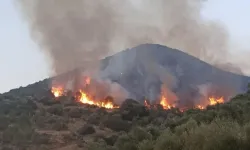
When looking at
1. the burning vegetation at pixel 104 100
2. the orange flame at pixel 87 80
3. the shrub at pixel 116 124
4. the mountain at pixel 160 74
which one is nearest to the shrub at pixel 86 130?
the shrub at pixel 116 124

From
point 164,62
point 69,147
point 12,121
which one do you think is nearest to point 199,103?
point 164,62

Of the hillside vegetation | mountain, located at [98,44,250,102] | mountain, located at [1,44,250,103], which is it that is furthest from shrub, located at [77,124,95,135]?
mountain, located at [98,44,250,102]

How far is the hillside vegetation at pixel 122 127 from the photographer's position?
530 inches

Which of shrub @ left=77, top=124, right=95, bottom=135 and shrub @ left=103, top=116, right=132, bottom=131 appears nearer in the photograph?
shrub @ left=77, top=124, right=95, bottom=135

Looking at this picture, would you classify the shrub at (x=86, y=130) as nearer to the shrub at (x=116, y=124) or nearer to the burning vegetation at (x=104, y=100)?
the shrub at (x=116, y=124)

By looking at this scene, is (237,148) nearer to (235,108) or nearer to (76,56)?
(235,108)

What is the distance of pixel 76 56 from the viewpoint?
96.1 m

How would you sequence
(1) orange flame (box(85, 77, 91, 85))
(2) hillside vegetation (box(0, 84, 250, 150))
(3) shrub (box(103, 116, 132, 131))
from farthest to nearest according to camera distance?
(1) orange flame (box(85, 77, 91, 85)) → (3) shrub (box(103, 116, 132, 131)) → (2) hillside vegetation (box(0, 84, 250, 150))

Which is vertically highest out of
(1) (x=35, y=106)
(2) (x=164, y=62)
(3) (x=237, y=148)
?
(2) (x=164, y=62)

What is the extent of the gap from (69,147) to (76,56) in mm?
62048

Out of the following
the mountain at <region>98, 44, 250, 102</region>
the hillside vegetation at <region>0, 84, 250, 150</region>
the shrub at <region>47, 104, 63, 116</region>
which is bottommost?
the hillside vegetation at <region>0, 84, 250, 150</region>

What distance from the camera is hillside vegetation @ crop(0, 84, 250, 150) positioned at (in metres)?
13.5

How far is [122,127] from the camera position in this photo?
158 ft

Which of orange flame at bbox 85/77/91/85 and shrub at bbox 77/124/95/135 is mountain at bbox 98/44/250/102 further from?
shrub at bbox 77/124/95/135
